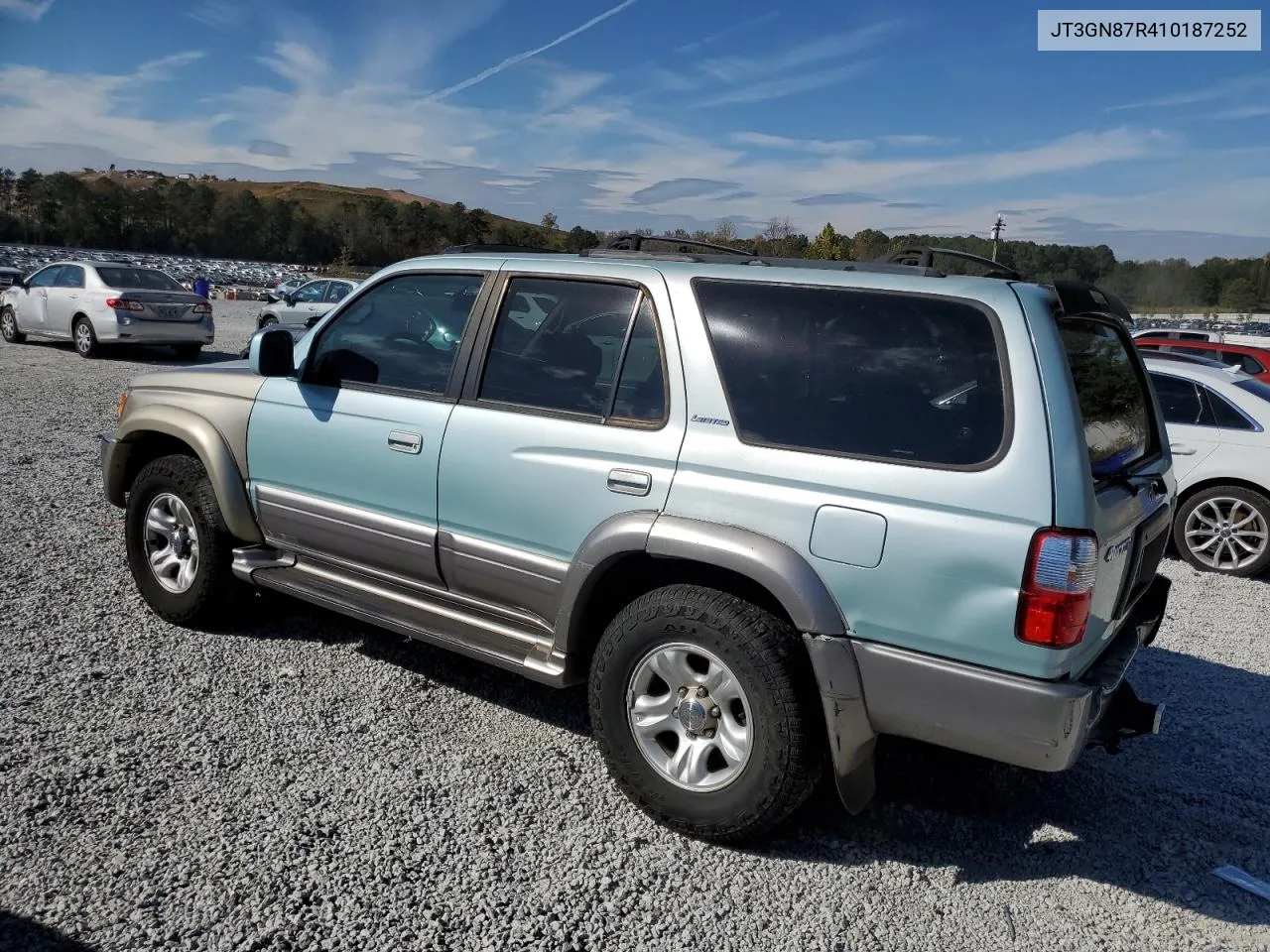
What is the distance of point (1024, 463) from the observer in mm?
2650

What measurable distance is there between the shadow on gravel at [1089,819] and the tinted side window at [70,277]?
54.7ft

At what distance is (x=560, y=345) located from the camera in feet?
11.8

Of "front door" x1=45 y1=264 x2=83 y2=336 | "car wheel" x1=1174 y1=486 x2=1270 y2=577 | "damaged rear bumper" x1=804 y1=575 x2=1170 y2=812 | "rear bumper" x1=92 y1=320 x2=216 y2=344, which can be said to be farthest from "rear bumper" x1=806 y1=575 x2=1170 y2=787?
"front door" x1=45 y1=264 x2=83 y2=336

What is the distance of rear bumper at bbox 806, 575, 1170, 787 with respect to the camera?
8.68 feet

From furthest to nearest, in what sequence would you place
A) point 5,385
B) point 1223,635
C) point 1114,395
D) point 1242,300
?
point 1242,300 < point 5,385 < point 1223,635 < point 1114,395

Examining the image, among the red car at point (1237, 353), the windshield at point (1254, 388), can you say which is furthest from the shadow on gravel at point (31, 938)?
the red car at point (1237, 353)

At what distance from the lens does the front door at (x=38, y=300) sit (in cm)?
1681

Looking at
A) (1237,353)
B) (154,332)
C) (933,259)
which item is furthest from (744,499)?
(154,332)

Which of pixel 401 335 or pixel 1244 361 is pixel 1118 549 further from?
pixel 1244 361

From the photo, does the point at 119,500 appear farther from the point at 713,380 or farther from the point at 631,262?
the point at 713,380

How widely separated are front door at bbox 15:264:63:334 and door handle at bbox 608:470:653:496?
1704cm

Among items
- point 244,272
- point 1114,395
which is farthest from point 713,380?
point 244,272

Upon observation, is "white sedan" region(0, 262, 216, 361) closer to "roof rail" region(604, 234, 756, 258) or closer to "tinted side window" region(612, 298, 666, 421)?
"roof rail" region(604, 234, 756, 258)

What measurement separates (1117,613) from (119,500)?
470 centimetres
